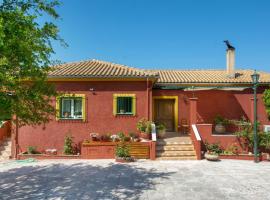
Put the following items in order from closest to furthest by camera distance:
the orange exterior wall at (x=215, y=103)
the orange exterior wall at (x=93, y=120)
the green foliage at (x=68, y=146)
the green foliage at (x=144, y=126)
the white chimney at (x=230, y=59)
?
the green foliage at (x=68, y=146) → the green foliage at (x=144, y=126) → the orange exterior wall at (x=93, y=120) → the orange exterior wall at (x=215, y=103) → the white chimney at (x=230, y=59)

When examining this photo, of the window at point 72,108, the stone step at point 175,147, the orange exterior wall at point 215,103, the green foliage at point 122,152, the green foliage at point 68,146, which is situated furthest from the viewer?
the orange exterior wall at point 215,103

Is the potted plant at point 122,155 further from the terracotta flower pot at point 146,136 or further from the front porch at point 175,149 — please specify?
the terracotta flower pot at point 146,136

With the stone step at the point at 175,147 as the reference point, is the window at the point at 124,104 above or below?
above

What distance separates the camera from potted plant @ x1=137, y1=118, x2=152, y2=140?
50.6 ft

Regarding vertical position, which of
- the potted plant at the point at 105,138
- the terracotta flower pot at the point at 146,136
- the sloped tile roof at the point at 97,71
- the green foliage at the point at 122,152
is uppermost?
the sloped tile roof at the point at 97,71

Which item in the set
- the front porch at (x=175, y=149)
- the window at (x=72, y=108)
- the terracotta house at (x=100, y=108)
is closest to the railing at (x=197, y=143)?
the terracotta house at (x=100, y=108)

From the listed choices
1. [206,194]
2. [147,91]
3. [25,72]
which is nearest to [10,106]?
[25,72]

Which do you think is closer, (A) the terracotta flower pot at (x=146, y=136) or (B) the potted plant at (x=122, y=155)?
(B) the potted plant at (x=122, y=155)

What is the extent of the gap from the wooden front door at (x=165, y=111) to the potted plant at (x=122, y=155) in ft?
19.1

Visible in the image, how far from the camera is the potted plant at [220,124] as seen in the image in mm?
17484

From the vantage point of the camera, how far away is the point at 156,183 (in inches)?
399

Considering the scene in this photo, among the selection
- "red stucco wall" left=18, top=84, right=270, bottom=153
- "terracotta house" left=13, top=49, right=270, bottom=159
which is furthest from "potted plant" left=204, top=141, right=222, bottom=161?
"red stucco wall" left=18, top=84, right=270, bottom=153

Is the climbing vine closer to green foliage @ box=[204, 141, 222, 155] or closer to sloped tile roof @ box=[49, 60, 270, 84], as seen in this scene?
sloped tile roof @ box=[49, 60, 270, 84]

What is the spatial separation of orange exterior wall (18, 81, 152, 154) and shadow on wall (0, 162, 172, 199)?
10.2 ft
